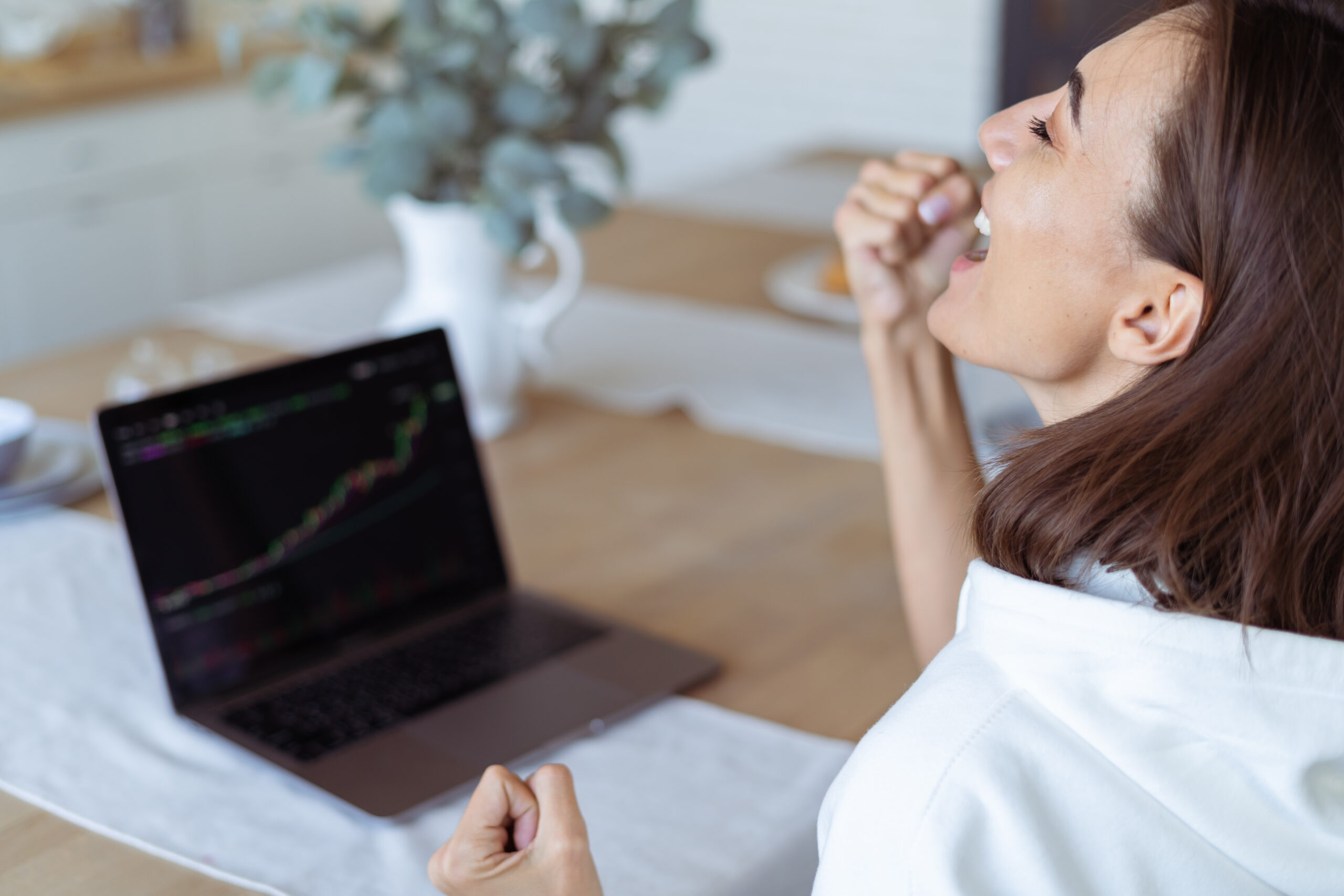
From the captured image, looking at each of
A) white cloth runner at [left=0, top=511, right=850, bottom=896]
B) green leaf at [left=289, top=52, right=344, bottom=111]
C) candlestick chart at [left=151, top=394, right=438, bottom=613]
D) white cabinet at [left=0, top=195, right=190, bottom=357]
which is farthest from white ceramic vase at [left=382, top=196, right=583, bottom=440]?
white cabinet at [left=0, top=195, right=190, bottom=357]

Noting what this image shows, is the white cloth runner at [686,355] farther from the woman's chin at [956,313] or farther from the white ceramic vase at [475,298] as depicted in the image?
the woman's chin at [956,313]

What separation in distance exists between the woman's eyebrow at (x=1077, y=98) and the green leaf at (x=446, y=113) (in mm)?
697

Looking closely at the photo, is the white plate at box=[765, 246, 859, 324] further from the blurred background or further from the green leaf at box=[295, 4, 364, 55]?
the green leaf at box=[295, 4, 364, 55]

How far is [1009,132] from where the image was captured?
877 mm

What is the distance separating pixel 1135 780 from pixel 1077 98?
370 mm

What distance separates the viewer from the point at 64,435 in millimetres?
1411

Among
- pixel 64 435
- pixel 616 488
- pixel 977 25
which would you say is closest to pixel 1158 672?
pixel 616 488

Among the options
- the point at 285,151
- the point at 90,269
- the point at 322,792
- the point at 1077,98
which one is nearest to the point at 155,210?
the point at 90,269

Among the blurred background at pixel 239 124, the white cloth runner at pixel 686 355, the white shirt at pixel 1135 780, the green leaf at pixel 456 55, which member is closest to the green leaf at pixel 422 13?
the green leaf at pixel 456 55

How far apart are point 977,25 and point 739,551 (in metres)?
3.37

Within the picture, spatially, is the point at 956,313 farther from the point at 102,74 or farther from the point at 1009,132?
the point at 102,74

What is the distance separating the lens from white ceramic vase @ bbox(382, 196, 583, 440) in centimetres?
144

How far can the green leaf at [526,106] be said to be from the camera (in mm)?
1326

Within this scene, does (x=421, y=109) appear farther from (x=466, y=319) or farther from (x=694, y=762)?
(x=694, y=762)
